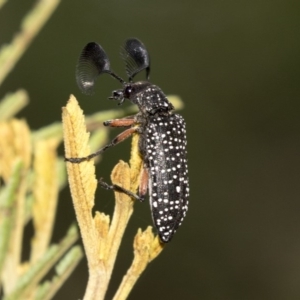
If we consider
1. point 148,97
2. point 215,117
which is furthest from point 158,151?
point 215,117

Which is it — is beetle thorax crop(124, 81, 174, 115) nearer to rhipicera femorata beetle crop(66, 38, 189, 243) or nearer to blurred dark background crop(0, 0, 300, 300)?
rhipicera femorata beetle crop(66, 38, 189, 243)

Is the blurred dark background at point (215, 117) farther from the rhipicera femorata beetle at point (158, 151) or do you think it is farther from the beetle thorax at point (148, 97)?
the rhipicera femorata beetle at point (158, 151)

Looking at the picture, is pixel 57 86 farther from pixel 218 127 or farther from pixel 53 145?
pixel 53 145

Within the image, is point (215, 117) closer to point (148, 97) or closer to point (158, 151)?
point (148, 97)

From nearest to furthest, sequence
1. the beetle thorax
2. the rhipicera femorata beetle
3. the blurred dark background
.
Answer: the rhipicera femorata beetle < the beetle thorax < the blurred dark background

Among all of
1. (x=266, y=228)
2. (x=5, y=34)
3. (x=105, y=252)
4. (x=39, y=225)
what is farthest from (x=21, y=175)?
(x=266, y=228)

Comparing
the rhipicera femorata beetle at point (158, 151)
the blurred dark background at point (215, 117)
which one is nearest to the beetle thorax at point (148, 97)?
the rhipicera femorata beetle at point (158, 151)

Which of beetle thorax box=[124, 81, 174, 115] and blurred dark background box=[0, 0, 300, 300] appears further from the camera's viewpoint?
blurred dark background box=[0, 0, 300, 300]

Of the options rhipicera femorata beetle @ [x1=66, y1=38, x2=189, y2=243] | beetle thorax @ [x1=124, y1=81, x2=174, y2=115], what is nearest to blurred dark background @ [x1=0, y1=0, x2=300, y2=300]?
beetle thorax @ [x1=124, y1=81, x2=174, y2=115]
